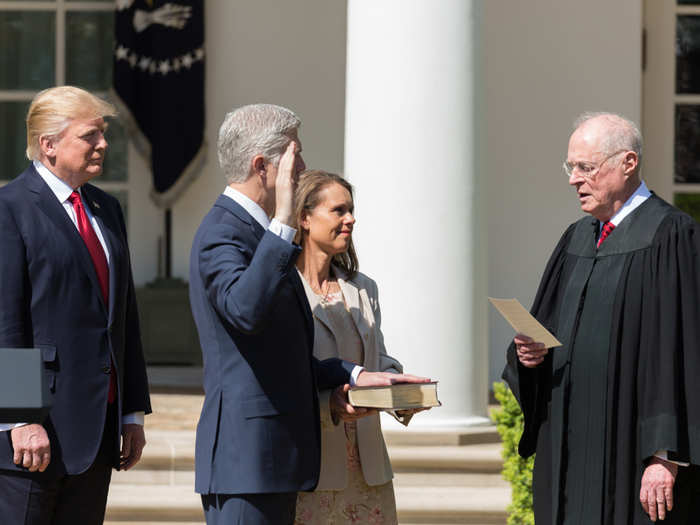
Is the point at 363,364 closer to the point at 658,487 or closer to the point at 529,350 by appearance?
the point at 529,350

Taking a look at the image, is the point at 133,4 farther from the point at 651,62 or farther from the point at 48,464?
the point at 48,464

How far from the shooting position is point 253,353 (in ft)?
10.3

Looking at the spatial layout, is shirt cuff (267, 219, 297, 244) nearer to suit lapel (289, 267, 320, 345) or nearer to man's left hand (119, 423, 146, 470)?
suit lapel (289, 267, 320, 345)

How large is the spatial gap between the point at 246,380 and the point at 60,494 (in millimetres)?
776

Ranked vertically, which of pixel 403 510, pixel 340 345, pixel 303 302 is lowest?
pixel 403 510

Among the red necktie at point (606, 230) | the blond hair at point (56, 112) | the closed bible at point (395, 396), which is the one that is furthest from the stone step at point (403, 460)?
the blond hair at point (56, 112)

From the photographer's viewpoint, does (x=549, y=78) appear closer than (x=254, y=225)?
No

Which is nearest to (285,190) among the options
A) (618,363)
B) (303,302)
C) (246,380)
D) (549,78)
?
(303,302)

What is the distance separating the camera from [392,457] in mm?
6324

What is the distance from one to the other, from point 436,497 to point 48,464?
3203mm

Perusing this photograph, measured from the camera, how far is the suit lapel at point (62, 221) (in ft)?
11.5

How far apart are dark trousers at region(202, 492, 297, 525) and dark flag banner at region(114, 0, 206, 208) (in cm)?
630

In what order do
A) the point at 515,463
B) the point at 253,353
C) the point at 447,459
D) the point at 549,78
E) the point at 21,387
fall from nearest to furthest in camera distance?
the point at 21,387, the point at 253,353, the point at 515,463, the point at 447,459, the point at 549,78

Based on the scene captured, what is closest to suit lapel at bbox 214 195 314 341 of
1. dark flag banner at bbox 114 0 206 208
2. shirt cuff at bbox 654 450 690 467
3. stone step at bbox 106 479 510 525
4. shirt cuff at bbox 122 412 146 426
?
shirt cuff at bbox 122 412 146 426
